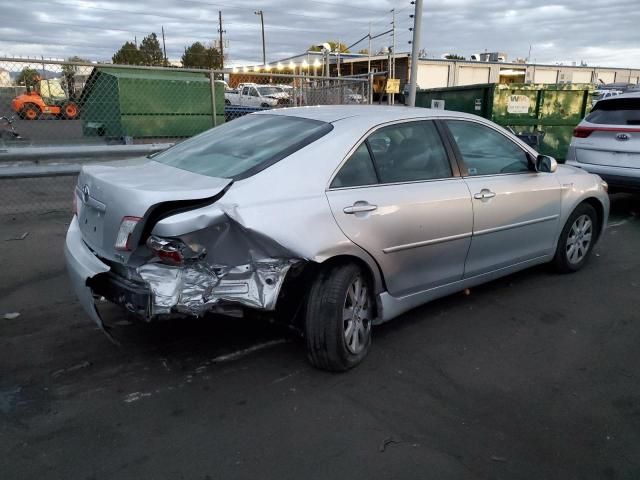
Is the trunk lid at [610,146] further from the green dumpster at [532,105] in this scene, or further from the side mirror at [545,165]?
the side mirror at [545,165]

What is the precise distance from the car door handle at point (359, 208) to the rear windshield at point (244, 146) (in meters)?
0.49

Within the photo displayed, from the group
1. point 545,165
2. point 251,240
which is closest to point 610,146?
point 545,165

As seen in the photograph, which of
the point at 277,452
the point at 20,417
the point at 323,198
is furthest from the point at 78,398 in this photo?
the point at 323,198

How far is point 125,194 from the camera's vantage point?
2902mm

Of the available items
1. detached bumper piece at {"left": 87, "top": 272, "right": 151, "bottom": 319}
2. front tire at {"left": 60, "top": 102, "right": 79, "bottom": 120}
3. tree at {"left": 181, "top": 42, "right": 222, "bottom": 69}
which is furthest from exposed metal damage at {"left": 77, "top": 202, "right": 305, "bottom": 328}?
tree at {"left": 181, "top": 42, "right": 222, "bottom": 69}

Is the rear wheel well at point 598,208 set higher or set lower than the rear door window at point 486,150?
lower

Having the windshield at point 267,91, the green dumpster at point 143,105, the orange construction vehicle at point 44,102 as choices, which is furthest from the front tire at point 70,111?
the windshield at point 267,91

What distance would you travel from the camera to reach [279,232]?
2916 mm

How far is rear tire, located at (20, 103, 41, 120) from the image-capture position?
785cm

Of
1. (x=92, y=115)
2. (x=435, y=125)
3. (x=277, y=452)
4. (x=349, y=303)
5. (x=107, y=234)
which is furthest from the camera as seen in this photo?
(x=92, y=115)

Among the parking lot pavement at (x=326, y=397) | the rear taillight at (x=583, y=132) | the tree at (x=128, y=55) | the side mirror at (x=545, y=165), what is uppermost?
the tree at (x=128, y=55)

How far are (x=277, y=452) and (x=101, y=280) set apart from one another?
56.2 inches

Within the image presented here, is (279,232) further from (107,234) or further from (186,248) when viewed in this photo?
(107,234)

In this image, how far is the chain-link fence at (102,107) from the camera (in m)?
8.16
